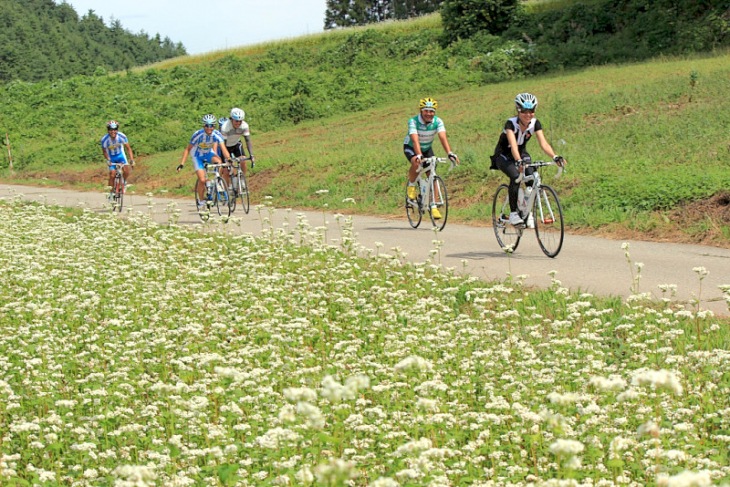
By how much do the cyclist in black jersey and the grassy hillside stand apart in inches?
104

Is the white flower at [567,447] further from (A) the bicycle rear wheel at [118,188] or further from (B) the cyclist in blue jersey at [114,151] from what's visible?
(B) the cyclist in blue jersey at [114,151]

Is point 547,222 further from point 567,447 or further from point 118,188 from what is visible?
point 118,188

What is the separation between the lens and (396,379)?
7621 mm

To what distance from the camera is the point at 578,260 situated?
13.1m

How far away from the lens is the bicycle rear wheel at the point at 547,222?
13.3 m

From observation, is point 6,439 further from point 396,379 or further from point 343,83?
point 343,83

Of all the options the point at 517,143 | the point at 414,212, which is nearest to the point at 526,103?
the point at 517,143

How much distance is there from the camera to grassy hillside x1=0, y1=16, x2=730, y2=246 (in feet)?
58.1

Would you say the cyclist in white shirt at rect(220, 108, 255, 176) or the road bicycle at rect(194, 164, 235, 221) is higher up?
the cyclist in white shirt at rect(220, 108, 255, 176)

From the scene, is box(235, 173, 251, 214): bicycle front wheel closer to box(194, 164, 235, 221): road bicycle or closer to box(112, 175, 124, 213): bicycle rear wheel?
box(194, 164, 235, 221): road bicycle


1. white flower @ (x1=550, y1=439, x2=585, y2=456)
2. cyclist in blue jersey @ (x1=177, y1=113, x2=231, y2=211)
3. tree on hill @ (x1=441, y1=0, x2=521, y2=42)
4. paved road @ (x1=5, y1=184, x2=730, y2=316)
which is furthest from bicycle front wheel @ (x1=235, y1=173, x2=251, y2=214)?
tree on hill @ (x1=441, y1=0, x2=521, y2=42)

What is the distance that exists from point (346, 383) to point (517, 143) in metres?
10.1

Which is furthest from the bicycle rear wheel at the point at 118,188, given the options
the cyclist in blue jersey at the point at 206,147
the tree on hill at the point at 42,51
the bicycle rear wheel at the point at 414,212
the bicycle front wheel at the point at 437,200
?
the tree on hill at the point at 42,51

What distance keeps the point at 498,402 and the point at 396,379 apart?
1404 mm
